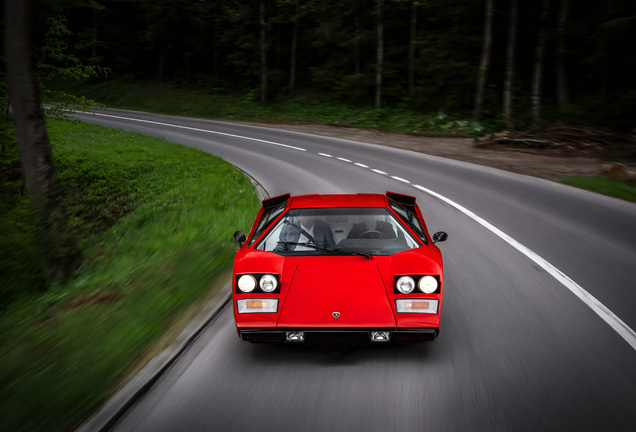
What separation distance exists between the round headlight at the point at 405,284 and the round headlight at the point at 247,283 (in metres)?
1.24

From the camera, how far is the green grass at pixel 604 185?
11539 millimetres

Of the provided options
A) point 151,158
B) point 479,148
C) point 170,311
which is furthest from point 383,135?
point 170,311

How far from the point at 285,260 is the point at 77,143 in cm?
2124

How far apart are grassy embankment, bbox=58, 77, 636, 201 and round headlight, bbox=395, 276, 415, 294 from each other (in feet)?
69.2

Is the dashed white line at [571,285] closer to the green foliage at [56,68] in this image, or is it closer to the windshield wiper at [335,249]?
the windshield wiper at [335,249]

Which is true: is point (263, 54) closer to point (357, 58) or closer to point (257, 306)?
point (357, 58)

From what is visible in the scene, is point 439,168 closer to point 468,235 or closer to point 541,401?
point 468,235

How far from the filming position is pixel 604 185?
1245 centimetres

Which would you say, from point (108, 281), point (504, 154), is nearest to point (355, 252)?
point (108, 281)

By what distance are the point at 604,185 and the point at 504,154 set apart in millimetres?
6244

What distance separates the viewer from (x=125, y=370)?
13.1 ft

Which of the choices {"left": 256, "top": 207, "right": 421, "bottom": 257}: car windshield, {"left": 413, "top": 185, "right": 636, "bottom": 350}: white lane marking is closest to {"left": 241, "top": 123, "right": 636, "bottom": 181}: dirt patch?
{"left": 413, "top": 185, "right": 636, "bottom": 350}: white lane marking

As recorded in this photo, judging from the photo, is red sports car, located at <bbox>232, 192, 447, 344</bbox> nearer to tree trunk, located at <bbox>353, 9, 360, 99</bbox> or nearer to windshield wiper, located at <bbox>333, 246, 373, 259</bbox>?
windshield wiper, located at <bbox>333, 246, 373, 259</bbox>

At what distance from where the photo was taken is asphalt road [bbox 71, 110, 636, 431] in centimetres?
333
